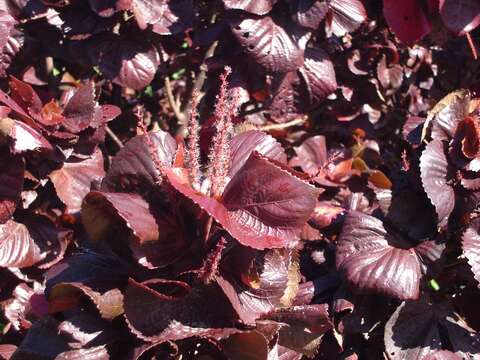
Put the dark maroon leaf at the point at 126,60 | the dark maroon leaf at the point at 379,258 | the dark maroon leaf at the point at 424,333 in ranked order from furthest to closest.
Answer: the dark maroon leaf at the point at 126,60 < the dark maroon leaf at the point at 424,333 < the dark maroon leaf at the point at 379,258

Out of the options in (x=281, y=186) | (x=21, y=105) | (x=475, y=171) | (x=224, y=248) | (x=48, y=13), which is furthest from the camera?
(x=48, y=13)

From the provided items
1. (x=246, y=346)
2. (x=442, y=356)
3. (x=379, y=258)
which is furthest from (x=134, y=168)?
(x=442, y=356)

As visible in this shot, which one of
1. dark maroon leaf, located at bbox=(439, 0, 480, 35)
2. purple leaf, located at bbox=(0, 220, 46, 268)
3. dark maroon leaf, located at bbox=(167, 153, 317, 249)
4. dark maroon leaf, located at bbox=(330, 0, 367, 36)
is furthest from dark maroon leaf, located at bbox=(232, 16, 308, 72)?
purple leaf, located at bbox=(0, 220, 46, 268)

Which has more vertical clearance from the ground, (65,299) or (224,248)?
(224,248)

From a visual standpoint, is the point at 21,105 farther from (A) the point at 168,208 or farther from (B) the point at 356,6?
(B) the point at 356,6

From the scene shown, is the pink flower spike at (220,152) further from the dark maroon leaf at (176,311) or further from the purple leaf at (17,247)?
the purple leaf at (17,247)

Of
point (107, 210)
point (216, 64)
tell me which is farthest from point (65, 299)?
point (216, 64)

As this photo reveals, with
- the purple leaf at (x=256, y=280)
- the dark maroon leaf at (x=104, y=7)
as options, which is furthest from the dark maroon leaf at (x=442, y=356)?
the dark maroon leaf at (x=104, y=7)
